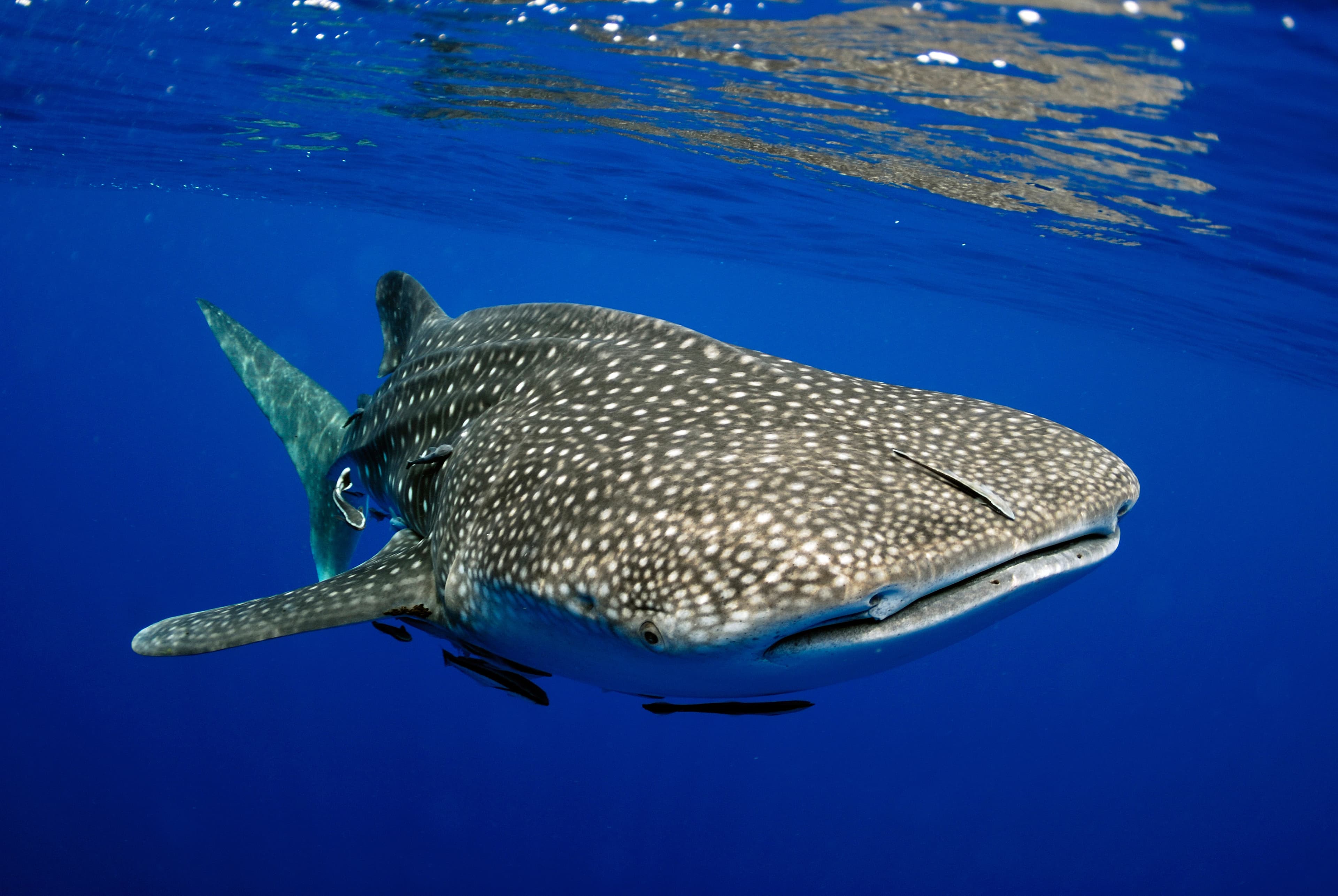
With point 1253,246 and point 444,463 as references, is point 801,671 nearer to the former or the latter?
point 444,463

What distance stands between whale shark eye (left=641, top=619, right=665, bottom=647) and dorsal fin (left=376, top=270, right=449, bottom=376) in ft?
11.7

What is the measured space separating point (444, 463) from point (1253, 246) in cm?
1507

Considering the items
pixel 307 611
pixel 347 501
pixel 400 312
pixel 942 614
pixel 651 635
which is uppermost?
pixel 400 312

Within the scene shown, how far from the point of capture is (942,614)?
1.89 m

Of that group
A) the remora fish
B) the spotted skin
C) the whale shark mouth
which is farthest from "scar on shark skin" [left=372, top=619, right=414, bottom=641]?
the whale shark mouth

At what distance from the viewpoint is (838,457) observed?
2.25 metres

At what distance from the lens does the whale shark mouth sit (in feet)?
6.16

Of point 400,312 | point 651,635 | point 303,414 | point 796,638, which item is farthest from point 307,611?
point 303,414

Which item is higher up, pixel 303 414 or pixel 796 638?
pixel 796 638

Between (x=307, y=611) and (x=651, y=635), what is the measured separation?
66.5 inches

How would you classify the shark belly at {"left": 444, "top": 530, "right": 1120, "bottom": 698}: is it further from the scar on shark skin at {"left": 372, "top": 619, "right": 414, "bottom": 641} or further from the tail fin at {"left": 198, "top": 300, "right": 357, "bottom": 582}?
the tail fin at {"left": 198, "top": 300, "right": 357, "bottom": 582}

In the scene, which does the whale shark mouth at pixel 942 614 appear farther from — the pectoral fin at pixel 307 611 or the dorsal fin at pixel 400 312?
the dorsal fin at pixel 400 312

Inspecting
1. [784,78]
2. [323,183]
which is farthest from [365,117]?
[323,183]

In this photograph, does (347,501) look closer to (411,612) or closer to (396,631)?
(396,631)
